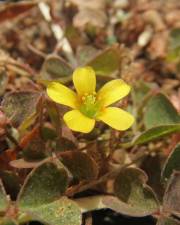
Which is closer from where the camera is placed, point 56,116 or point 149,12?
point 56,116

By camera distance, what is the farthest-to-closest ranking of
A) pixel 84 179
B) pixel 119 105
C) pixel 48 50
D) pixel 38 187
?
pixel 48 50
pixel 119 105
pixel 84 179
pixel 38 187

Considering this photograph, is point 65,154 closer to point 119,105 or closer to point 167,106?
point 119,105

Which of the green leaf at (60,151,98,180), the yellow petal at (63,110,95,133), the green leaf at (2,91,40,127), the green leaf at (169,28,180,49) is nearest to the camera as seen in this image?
the yellow petal at (63,110,95,133)

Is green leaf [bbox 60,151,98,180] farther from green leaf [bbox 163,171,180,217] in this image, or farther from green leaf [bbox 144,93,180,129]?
Result: green leaf [bbox 144,93,180,129]

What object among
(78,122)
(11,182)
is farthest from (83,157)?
(11,182)

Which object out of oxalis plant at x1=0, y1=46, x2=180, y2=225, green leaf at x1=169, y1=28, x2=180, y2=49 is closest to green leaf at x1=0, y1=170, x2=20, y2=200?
oxalis plant at x1=0, y1=46, x2=180, y2=225

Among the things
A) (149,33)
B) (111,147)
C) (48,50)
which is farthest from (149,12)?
(111,147)
